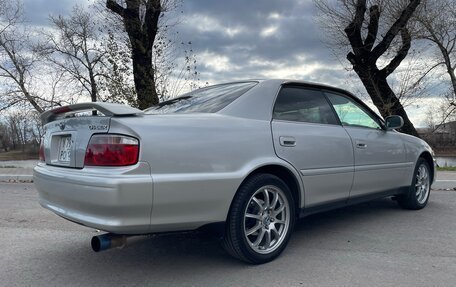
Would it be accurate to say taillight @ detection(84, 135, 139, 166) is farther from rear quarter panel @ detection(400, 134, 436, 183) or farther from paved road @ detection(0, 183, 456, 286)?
rear quarter panel @ detection(400, 134, 436, 183)

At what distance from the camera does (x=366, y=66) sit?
16.2 m

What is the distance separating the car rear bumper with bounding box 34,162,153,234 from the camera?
104 inches

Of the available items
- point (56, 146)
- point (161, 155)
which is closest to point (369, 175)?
point (161, 155)

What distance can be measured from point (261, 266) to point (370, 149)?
198 cm

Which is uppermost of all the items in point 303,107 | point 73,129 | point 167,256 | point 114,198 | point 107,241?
point 303,107

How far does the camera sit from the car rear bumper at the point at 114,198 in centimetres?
265

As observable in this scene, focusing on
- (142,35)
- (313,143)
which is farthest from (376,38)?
(313,143)

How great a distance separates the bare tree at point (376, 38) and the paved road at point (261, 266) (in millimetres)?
11517

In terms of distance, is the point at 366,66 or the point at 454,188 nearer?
the point at 454,188

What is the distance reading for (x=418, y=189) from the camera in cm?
551

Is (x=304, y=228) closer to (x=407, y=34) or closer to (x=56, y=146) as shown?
(x=56, y=146)

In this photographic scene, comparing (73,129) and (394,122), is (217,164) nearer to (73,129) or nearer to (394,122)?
(73,129)

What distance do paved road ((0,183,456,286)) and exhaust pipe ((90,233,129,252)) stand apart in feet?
1.18

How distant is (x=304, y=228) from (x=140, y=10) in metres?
11.2
